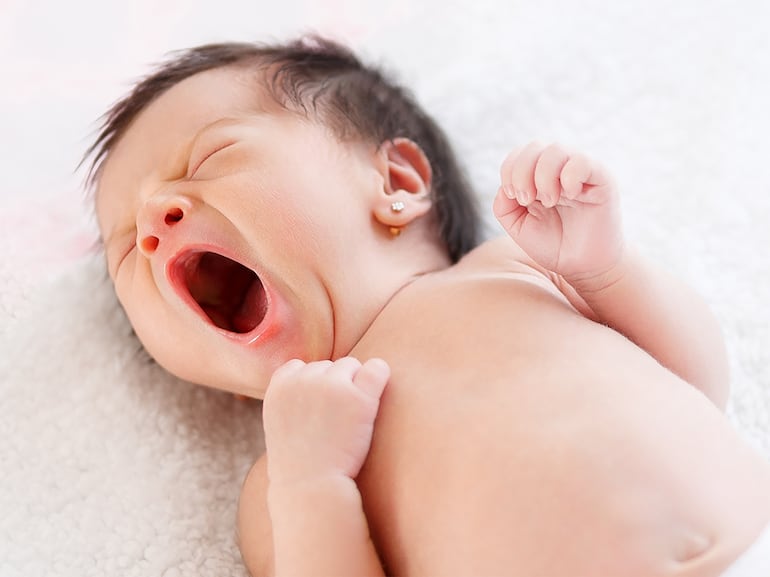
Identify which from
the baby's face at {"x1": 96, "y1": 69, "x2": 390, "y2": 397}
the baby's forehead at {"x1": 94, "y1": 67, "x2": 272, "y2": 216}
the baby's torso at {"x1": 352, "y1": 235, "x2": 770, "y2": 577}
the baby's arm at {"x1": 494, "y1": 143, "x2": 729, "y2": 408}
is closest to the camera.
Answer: the baby's torso at {"x1": 352, "y1": 235, "x2": 770, "y2": 577}

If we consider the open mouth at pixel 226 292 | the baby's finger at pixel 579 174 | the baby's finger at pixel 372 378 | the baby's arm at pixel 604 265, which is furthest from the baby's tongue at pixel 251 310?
the baby's finger at pixel 579 174

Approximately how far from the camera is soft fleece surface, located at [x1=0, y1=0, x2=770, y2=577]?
50.2 inches

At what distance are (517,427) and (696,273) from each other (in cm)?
66

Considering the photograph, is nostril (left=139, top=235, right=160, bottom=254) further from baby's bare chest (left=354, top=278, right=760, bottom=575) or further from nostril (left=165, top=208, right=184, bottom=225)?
baby's bare chest (left=354, top=278, right=760, bottom=575)

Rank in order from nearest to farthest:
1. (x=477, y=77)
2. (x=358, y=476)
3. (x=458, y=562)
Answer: (x=458, y=562) → (x=358, y=476) → (x=477, y=77)

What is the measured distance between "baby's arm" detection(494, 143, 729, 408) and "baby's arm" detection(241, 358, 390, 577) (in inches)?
9.2

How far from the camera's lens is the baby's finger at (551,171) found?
100cm

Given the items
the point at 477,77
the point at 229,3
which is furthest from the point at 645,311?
the point at 229,3

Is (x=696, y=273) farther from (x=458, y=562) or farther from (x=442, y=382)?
(x=458, y=562)

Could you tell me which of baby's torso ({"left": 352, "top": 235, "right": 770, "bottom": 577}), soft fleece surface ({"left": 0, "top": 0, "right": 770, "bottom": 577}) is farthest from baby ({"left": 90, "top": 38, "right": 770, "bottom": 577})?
soft fleece surface ({"left": 0, "top": 0, "right": 770, "bottom": 577})

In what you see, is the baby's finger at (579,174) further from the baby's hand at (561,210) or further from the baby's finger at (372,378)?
the baby's finger at (372,378)

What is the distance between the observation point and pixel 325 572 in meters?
0.99

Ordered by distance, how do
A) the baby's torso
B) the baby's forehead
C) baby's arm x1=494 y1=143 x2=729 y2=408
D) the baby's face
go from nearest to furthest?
the baby's torso
baby's arm x1=494 y1=143 x2=729 y2=408
the baby's face
the baby's forehead

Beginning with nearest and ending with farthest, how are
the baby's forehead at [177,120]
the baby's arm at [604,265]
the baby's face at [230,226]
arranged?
the baby's arm at [604,265], the baby's face at [230,226], the baby's forehead at [177,120]
